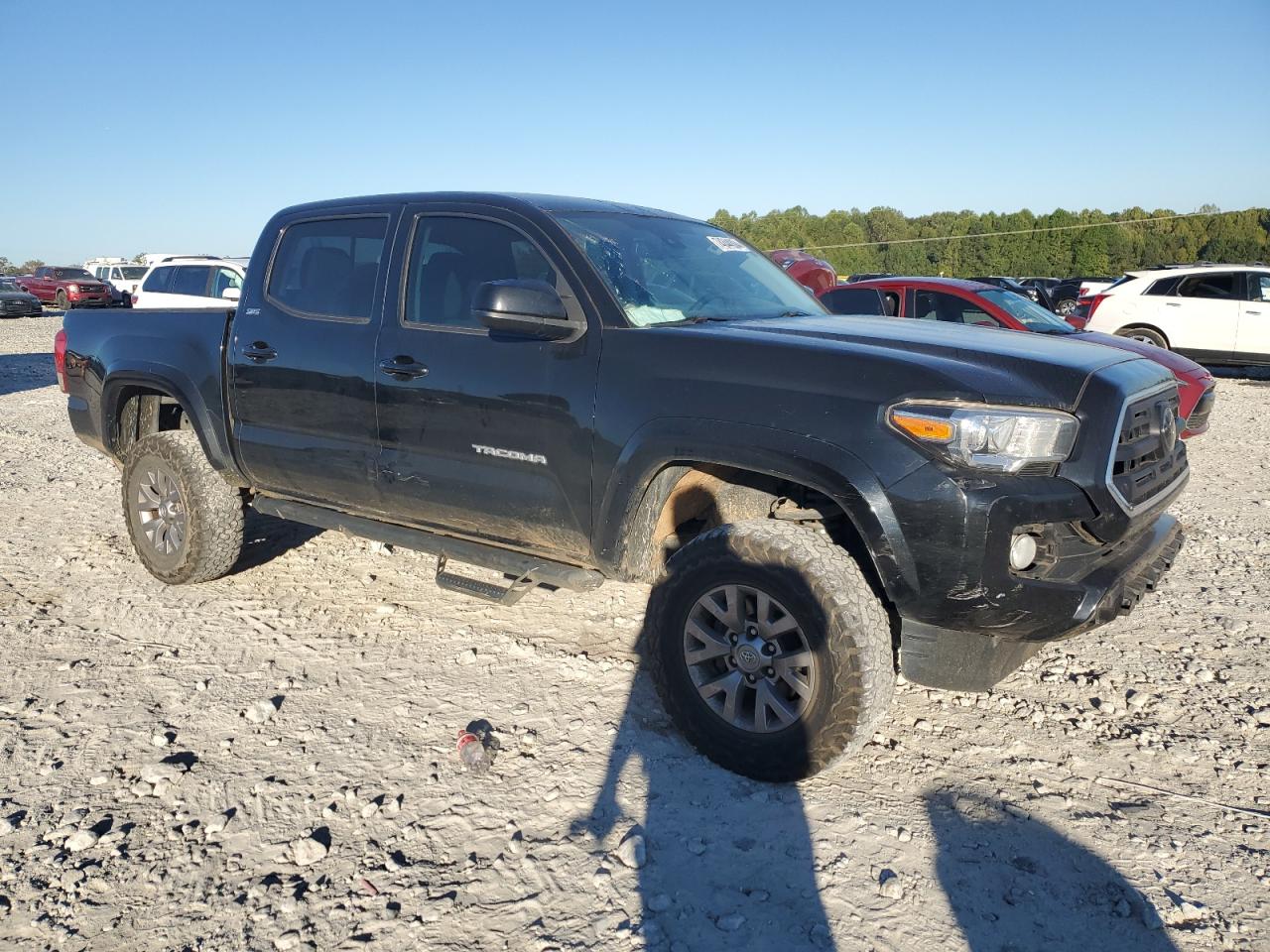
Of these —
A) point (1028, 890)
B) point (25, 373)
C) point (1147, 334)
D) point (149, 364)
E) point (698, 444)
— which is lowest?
point (1028, 890)

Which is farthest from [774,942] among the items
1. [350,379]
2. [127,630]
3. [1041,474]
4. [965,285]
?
[965,285]

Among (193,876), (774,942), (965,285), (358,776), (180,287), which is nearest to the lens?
(774,942)

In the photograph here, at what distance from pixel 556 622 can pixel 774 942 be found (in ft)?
7.77

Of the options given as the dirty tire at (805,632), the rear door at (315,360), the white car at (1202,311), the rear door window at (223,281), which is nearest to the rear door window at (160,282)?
the rear door window at (223,281)

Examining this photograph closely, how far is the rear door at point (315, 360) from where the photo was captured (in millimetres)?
4137

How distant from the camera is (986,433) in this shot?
2738 millimetres

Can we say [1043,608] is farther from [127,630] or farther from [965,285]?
[965,285]

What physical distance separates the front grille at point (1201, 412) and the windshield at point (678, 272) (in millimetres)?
5577

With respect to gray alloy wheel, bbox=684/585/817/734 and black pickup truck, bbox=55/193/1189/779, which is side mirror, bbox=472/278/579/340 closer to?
black pickup truck, bbox=55/193/1189/779

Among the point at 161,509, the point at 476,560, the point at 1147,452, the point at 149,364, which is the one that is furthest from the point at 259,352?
the point at 1147,452

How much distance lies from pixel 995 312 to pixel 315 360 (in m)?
6.82

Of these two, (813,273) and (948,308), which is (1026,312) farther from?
(813,273)

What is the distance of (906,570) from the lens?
9.19 ft

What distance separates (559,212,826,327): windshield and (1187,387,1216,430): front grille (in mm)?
5577
